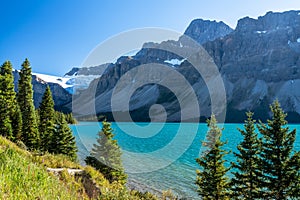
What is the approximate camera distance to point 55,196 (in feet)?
16.9

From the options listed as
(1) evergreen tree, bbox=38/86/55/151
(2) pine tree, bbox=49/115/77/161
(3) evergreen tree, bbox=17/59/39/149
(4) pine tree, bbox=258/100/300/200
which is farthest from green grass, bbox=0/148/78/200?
(3) evergreen tree, bbox=17/59/39/149

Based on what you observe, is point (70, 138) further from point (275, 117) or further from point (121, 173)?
point (275, 117)

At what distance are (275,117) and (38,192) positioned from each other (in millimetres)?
17905

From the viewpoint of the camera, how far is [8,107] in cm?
3578

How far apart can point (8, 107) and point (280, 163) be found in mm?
33700

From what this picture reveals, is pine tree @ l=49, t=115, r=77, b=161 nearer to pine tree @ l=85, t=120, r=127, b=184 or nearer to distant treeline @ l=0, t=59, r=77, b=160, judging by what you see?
distant treeline @ l=0, t=59, r=77, b=160

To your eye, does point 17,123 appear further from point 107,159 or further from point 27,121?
point 107,159

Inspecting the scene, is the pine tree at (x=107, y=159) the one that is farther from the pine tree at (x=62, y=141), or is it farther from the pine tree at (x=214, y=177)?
the pine tree at (x=214, y=177)

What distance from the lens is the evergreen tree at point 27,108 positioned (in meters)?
38.8

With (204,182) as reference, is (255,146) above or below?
above

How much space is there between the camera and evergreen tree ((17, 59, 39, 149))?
3878 cm

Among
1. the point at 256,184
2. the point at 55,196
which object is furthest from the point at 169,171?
the point at 55,196

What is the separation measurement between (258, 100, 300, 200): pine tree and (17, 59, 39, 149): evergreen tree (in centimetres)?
3274

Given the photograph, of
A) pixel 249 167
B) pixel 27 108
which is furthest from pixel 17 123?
pixel 249 167
